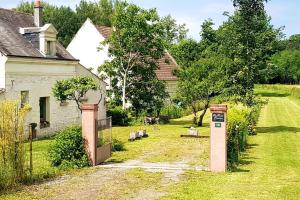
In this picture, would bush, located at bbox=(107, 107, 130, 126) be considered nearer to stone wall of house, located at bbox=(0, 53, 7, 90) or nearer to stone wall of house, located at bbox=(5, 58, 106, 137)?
stone wall of house, located at bbox=(5, 58, 106, 137)

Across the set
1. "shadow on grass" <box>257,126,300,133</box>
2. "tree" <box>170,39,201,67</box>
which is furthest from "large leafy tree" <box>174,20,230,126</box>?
"tree" <box>170,39,201,67</box>

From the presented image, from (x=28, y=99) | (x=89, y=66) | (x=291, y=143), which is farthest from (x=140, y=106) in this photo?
(x=291, y=143)

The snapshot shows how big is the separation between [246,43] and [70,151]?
1802 centimetres

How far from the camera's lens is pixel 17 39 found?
101 ft

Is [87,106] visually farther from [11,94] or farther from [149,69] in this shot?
[149,69]

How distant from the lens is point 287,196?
1411 centimetres

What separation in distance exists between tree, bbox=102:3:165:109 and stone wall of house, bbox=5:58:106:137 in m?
4.77

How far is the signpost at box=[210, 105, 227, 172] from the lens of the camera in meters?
17.7

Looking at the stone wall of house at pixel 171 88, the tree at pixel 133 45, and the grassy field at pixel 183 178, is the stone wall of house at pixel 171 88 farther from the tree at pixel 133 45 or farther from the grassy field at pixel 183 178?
the grassy field at pixel 183 178

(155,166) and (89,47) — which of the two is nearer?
(155,166)

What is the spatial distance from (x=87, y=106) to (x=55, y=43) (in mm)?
15916

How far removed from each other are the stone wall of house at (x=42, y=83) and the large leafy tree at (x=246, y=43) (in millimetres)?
11505

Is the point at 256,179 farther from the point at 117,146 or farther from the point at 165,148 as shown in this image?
the point at 117,146

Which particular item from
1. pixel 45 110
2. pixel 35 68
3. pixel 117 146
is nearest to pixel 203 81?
pixel 45 110
